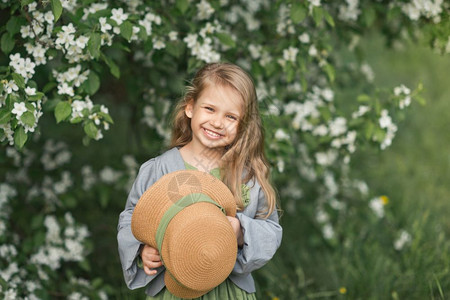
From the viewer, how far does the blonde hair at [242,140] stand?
1.96m

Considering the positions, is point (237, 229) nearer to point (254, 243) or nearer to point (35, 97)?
point (254, 243)

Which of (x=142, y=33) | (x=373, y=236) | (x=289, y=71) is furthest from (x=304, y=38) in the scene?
(x=373, y=236)

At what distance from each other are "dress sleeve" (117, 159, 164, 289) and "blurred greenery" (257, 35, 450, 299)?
53.6 inches

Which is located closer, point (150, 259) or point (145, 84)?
point (150, 259)

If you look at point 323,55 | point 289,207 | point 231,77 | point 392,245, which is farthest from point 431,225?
point 231,77

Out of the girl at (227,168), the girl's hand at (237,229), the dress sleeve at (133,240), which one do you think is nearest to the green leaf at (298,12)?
the girl at (227,168)

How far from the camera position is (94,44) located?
2217 millimetres

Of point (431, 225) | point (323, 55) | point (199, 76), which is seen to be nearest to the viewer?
point (199, 76)

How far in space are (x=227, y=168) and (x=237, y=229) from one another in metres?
0.28

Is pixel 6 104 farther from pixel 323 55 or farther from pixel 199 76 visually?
pixel 323 55

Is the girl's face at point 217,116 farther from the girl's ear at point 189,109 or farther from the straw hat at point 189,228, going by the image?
the straw hat at point 189,228

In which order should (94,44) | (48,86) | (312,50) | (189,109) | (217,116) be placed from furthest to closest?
(312,50), (48,86), (94,44), (189,109), (217,116)

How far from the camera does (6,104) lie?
2.10 metres

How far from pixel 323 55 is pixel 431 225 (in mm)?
1624
